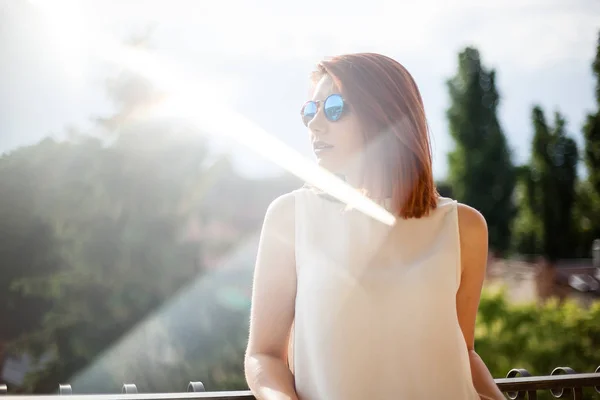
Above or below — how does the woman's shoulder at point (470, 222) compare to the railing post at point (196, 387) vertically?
above

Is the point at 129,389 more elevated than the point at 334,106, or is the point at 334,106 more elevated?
the point at 334,106

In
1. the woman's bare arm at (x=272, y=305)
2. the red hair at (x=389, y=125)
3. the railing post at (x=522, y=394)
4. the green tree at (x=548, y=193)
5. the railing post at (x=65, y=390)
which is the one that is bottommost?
the green tree at (x=548, y=193)

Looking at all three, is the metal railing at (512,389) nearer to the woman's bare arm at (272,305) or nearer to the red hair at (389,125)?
the woman's bare arm at (272,305)

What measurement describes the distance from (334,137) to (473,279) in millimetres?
318

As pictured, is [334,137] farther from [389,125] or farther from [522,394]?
[522,394]

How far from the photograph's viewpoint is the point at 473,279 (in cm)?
115

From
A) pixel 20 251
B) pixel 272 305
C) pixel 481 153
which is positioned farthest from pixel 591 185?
pixel 272 305

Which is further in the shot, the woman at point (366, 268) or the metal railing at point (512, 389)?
the metal railing at point (512, 389)

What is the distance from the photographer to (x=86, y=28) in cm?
1653

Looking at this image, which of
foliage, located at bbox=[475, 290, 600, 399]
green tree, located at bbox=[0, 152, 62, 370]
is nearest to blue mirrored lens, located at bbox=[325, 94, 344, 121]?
foliage, located at bbox=[475, 290, 600, 399]

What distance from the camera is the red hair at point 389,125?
109 centimetres

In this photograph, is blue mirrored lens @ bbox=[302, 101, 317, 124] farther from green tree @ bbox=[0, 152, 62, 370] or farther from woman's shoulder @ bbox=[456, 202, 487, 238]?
green tree @ bbox=[0, 152, 62, 370]

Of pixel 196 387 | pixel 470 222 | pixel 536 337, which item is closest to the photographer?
pixel 470 222

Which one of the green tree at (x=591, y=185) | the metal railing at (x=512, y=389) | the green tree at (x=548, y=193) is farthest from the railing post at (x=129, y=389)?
the green tree at (x=548, y=193)
